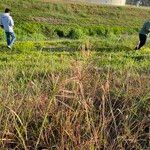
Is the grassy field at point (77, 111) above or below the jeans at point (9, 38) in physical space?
above

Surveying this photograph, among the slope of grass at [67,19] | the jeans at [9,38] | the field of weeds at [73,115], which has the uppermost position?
the field of weeds at [73,115]

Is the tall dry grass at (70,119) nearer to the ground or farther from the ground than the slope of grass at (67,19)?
farther from the ground

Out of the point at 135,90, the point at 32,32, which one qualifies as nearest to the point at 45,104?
the point at 135,90

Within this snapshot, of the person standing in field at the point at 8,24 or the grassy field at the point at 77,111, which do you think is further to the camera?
the person standing in field at the point at 8,24

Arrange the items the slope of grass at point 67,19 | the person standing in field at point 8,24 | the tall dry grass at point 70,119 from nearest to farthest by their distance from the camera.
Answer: the tall dry grass at point 70,119 → the person standing in field at point 8,24 → the slope of grass at point 67,19

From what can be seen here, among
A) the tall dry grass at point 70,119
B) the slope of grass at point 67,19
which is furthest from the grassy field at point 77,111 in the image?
the slope of grass at point 67,19

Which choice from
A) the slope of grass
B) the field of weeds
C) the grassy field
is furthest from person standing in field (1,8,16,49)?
the field of weeds

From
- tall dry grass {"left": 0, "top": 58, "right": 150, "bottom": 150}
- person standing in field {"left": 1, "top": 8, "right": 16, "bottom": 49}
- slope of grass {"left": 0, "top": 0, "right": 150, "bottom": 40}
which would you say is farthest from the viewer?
slope of grass {"left": 0, "top": 0, "right": 150, "bottom": 40}

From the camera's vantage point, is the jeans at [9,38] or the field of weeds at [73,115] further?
the jeans at [9,38]

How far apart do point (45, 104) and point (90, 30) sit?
2352 centimetres

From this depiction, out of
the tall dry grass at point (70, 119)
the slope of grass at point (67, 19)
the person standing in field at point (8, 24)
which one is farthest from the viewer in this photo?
the slope of grass at point (67, 19)

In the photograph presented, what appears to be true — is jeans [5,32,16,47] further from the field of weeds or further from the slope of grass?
the field of weeds

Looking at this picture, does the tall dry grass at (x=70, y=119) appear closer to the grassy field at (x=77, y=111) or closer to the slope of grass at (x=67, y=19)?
the grassy field at (x=77, y=111)

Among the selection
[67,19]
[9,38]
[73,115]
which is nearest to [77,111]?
[73,115]
